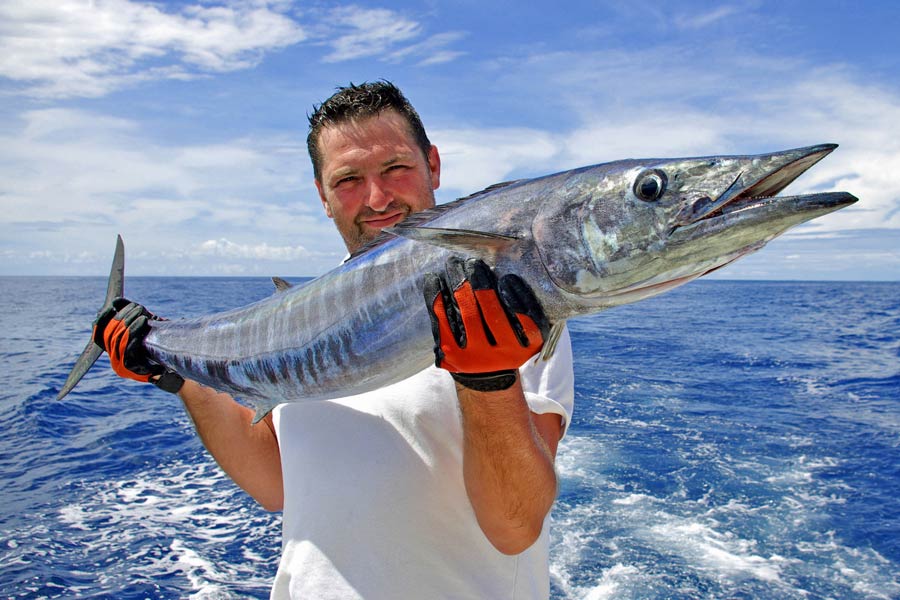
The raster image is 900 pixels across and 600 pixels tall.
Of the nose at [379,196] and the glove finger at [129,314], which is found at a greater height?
the nose at [379,196]

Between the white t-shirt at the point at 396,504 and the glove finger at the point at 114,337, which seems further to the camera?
the glove finger at the point at 114,337

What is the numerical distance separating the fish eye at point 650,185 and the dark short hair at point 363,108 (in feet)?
4.78

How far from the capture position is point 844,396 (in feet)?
39.9

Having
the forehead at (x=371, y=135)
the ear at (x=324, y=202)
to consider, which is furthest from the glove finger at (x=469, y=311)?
the ear at (x=324, y=202)

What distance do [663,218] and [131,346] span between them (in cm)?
265

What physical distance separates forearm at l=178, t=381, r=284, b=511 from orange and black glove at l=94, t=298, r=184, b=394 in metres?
0.11

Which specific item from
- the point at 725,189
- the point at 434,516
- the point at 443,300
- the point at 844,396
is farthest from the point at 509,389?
the point at 844,396

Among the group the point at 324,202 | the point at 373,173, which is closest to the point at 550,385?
the point at 373,173

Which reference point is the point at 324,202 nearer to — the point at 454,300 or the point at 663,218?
the point at 454,300

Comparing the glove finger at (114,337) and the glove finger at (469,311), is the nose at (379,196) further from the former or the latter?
the glove finger at (114,337)

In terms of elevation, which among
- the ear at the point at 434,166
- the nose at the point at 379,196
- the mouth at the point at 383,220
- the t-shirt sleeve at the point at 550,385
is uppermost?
the ear at the point at 434,166

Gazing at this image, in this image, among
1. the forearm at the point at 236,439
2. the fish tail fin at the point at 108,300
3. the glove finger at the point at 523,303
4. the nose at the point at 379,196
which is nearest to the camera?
the glove finger at the point at 523,303

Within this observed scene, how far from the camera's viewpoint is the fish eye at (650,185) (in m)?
1.50

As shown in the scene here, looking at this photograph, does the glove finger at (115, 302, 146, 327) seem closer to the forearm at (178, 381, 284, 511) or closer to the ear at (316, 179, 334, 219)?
the forearm at (178, 381, 284, 511)
